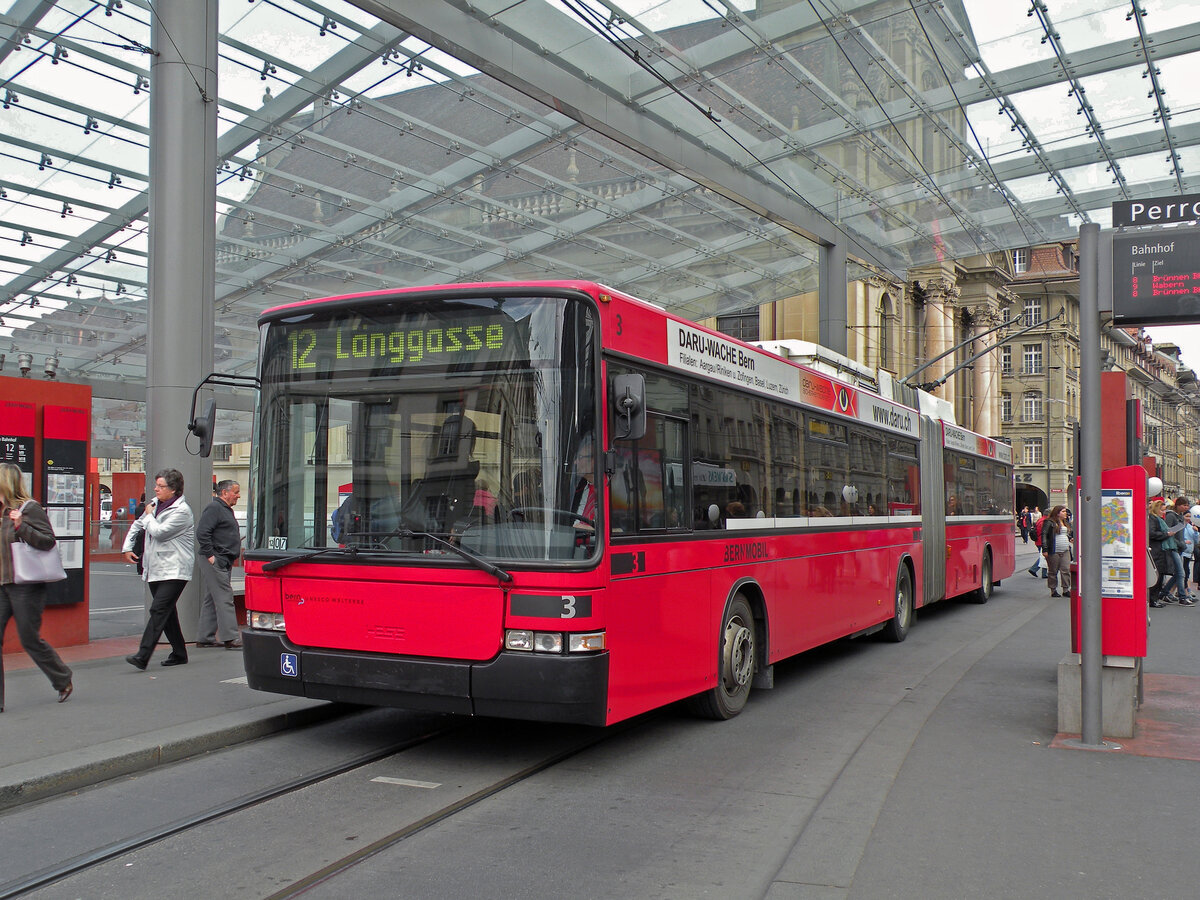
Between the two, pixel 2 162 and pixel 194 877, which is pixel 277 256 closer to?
Answer: pixel 2 162

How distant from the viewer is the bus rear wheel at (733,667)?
27.2 feet

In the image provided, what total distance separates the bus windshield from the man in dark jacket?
3.91m

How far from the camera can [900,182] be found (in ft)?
64.5

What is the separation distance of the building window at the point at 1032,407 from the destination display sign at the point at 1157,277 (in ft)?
251

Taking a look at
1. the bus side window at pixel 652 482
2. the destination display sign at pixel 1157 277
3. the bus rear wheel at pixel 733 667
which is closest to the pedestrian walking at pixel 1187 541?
the bus rear wheel at pixel 733 667

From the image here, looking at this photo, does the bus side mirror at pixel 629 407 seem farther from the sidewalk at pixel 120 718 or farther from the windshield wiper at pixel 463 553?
the sidewalk at pixel 120 718

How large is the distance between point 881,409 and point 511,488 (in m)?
7.79

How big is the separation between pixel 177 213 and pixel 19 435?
8.29 ft

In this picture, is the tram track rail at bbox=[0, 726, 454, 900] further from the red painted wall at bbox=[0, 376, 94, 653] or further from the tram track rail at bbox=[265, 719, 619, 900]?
the red painted wall at bbox=[0, 376, 94, 653]

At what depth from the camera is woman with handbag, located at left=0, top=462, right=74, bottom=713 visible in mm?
7840

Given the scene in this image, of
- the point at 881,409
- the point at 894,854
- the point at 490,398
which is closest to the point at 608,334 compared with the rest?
the point at 490,398

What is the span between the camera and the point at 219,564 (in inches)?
424

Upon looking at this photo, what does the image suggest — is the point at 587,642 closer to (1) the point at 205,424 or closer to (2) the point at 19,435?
(1) the point at 205,424

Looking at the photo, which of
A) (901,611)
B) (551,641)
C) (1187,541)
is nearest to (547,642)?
(551,641)
